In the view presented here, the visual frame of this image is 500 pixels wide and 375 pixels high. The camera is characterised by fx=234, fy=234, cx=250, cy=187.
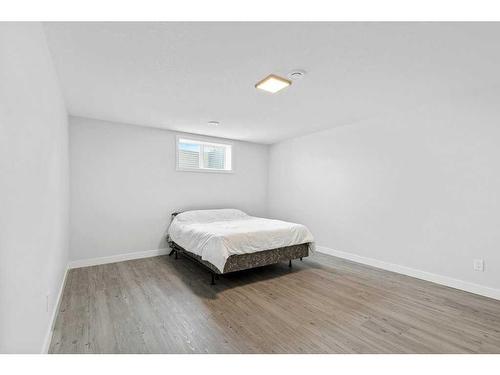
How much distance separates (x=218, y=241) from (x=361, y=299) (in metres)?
1.74

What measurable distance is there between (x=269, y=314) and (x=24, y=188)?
212 centimetres

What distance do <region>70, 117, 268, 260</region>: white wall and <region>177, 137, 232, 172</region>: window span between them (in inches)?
5.6

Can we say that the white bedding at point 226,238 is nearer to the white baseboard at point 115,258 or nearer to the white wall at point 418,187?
the white baseboard at point 115,258

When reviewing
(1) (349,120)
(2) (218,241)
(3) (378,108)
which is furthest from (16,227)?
(1) (349,120)

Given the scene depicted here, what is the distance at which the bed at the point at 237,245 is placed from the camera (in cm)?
291

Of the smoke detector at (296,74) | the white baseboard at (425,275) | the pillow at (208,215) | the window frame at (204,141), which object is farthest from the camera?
the window frame at (204,141)

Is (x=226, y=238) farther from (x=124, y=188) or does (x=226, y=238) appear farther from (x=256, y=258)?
(x=124, y=188)

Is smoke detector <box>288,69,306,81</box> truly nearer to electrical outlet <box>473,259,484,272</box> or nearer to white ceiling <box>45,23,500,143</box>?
white ceiling <box>45,23,500,143</box>

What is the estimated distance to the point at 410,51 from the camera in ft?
6.25

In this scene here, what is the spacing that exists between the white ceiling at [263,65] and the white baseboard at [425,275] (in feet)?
7.42

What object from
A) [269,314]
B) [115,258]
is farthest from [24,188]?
[115,258]

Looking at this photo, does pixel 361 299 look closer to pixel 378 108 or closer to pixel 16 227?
pixel 378 108

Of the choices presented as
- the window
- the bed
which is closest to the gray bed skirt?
the bed

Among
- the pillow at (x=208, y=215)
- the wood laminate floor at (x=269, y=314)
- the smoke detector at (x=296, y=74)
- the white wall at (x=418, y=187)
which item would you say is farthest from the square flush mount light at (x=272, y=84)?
the pillow at (x=208, y=215)
